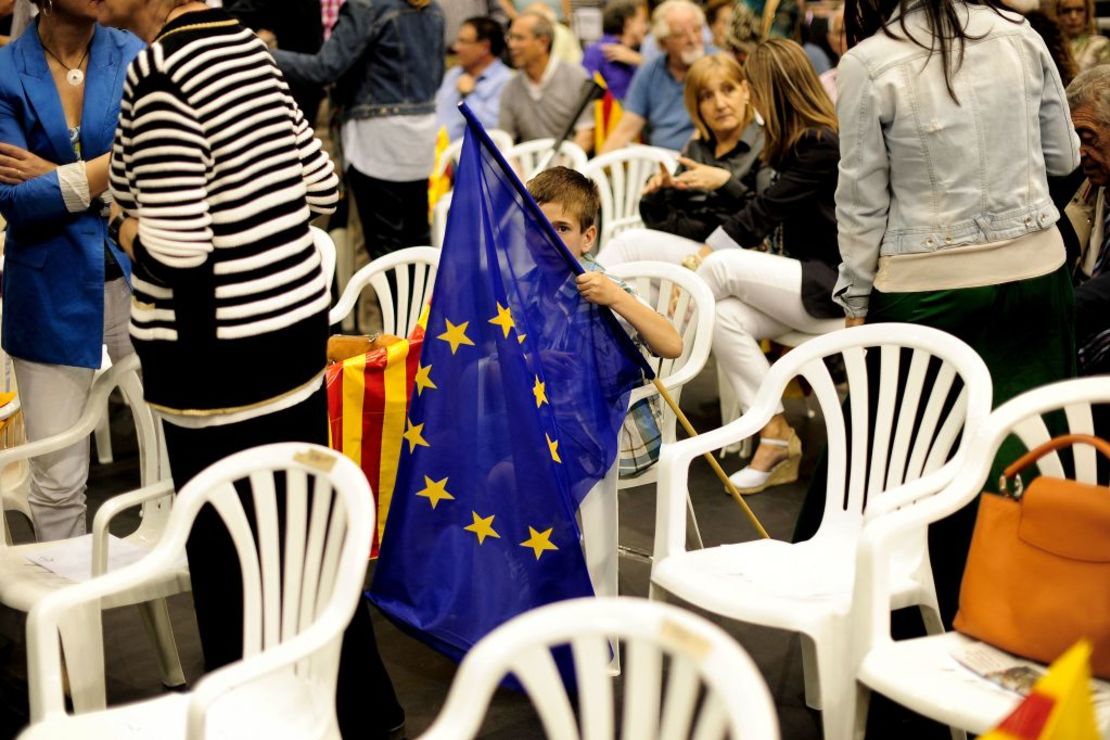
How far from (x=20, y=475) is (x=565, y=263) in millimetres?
1609

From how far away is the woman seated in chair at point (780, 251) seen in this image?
4.05 metres

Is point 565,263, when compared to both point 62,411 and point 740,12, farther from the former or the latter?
point 740,12

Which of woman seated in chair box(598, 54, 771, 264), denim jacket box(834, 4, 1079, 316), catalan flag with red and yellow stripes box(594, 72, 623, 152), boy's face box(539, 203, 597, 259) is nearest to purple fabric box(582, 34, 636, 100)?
catalan flag with red and yellow stripes box(594, 72, 623, 152)

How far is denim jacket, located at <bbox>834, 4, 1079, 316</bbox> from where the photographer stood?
2582mm

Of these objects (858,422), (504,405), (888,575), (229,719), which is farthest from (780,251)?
(229,719)

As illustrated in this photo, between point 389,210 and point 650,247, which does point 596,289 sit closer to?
point 650,247

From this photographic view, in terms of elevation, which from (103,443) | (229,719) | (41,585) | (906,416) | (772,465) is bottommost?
(103,443)

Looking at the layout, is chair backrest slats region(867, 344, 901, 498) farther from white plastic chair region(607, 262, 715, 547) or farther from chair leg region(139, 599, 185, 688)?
chair leg region(139, 599, 185, 688)

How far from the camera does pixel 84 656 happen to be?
2.46m

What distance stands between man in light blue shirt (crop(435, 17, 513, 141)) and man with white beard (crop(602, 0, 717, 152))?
729 mm

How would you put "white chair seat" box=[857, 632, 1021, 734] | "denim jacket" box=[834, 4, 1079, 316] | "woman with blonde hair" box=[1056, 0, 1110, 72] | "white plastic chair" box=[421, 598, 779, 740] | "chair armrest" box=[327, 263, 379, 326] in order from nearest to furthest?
1. "white plastic chair" box=[421, 598, 779, 740]
2. "white chair seat" box=[857, 632, 1021, 734]
3. "denim jacket" box=[834, 4, 1079, 316]
4. "chair armrest" box=[327, 263, 379, 326]
5. "woman with blonde hair" box=[1056, 0, 1110, 72]

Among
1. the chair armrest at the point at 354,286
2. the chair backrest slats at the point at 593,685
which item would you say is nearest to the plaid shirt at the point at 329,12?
the chair armrest at the point at 354,286

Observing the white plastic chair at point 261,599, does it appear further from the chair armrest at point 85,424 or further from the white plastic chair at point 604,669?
the chair armrest at point 85,424

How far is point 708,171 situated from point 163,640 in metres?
2.49
